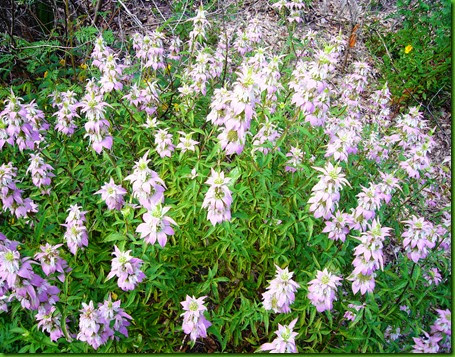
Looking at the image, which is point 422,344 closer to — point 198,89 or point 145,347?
point 145,347

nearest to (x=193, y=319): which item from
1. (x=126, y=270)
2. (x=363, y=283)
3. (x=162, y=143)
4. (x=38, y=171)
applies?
(x=126, y=270)

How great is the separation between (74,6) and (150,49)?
2964 millimetres

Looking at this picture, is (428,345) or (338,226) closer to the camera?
(428,345)

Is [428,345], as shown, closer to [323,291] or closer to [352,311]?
[352,311]

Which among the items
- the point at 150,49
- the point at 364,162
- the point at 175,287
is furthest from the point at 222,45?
the point at 175,287

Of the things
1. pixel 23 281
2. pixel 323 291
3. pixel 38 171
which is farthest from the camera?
pixel 38 171

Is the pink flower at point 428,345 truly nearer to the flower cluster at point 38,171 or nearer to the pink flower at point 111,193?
the pink flower at point 111,193

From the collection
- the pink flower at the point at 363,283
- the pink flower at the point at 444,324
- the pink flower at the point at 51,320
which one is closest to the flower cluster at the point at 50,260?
the pink flower at the point at 51,320

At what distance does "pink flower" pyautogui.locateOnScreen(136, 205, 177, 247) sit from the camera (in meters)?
2.34

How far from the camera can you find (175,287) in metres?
3.06

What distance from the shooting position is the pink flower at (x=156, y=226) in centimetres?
234

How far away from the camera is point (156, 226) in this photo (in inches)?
93.1

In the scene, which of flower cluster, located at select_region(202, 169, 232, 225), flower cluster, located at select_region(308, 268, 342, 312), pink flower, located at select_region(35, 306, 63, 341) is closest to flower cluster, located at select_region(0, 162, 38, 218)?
pink flower, located at select_region(35, 306, 63, 341)

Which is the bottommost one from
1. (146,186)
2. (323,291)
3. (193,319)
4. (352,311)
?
(352,311)
